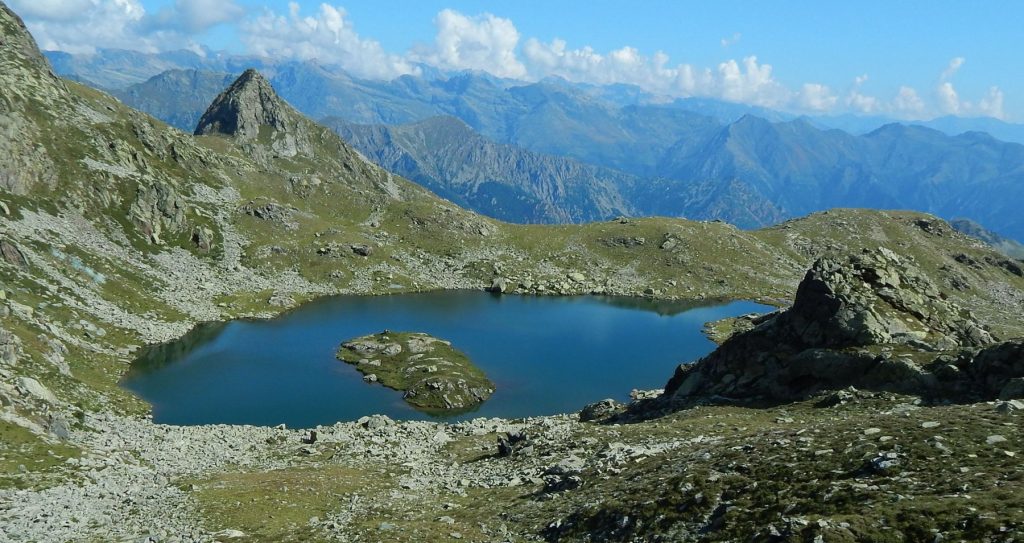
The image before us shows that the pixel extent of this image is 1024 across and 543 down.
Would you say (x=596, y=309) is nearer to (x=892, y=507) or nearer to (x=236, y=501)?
(x=236, y=501)

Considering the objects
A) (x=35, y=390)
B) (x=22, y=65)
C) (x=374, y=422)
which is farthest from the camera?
(x=22, y=65)

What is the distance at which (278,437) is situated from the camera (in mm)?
57719

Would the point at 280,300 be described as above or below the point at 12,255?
below

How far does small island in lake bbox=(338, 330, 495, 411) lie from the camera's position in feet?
266

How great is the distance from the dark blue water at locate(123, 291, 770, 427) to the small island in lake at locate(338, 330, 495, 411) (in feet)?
6.87

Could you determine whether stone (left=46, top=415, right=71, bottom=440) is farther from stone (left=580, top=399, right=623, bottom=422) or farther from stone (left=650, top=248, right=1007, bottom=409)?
stone (left=650, top=248, right=1007, bottom=409)

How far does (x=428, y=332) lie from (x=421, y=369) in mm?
26955

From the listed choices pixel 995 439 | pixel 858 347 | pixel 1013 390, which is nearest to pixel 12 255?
pixel 858 347

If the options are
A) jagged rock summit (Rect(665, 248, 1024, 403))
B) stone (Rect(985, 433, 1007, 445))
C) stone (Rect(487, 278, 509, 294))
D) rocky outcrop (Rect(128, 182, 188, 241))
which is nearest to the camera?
stone (Rect(985, 433, 1007, 445))

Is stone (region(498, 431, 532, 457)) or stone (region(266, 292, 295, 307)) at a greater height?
stone (region(266, 292, 295, 307))

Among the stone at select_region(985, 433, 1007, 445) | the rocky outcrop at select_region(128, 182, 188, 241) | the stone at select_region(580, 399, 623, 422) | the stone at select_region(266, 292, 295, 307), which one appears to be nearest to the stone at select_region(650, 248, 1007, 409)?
the stone at select_region(580, 399, 623, 422)

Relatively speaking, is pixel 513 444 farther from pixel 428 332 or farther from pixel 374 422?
pixel 428 332

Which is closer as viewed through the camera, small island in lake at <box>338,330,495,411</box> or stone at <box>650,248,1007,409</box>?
stone at <box>650,248,1007,409</box>

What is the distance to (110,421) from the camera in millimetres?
57656
